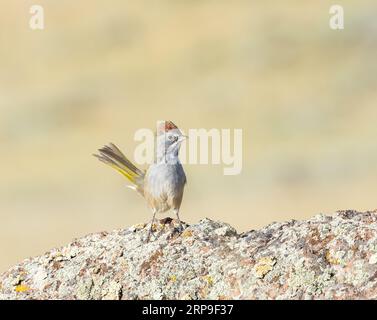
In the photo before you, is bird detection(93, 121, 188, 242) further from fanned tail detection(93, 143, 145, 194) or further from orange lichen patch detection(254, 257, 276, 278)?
orange lichen patch detection(254, 257, 276, 278)

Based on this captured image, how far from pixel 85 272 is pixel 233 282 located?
1.07 m

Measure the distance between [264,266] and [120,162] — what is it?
3.26 m

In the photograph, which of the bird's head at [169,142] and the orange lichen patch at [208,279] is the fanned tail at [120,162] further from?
the orange lichen patch at [208,279]

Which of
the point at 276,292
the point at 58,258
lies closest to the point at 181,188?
the point at 58,258

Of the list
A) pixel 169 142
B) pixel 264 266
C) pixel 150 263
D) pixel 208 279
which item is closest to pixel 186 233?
pixel 150 263

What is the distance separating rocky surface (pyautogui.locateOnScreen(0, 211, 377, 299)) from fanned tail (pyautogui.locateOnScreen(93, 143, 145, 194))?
1.85 m

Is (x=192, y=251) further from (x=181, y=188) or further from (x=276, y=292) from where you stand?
(x=181, y=188)

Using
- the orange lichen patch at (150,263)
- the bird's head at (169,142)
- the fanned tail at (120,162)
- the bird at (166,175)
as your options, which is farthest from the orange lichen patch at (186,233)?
the fanned tail at (120,162)

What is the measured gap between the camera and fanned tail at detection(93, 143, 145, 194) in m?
9.44

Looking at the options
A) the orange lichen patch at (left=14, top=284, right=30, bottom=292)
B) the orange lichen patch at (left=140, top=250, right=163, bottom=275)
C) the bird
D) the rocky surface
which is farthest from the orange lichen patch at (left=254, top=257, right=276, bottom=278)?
the bird

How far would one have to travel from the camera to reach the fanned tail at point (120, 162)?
9438 mm

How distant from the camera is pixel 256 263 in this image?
6.70 meters

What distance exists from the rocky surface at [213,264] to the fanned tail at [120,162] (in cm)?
185
